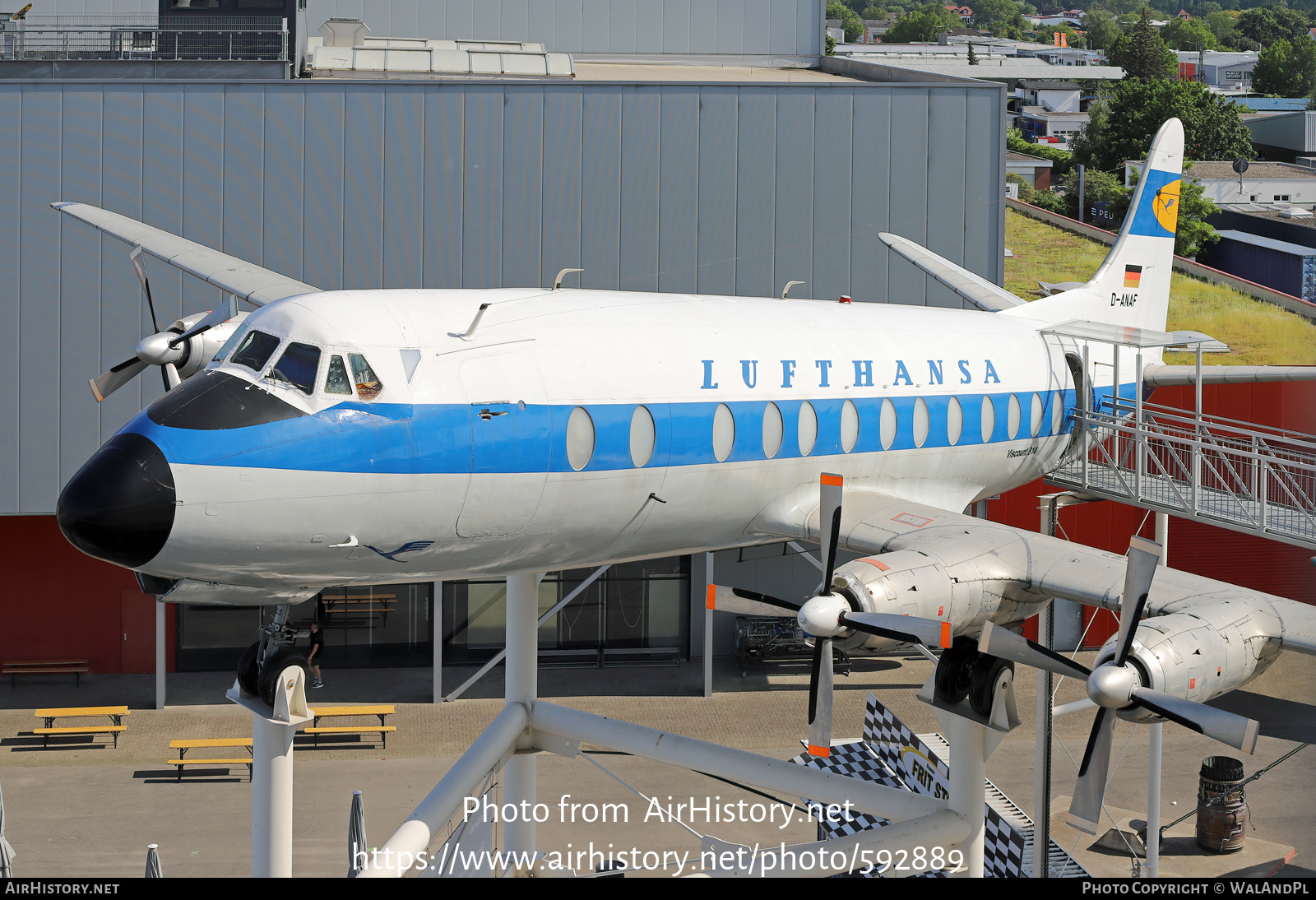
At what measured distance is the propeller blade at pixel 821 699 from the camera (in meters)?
14.3

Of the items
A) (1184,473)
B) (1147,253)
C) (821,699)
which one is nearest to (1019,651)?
(821,699)

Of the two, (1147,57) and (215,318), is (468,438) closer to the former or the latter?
(215,318)

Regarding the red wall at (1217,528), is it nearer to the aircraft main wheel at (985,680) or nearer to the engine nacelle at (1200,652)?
the engine nacelle at (1200,652)

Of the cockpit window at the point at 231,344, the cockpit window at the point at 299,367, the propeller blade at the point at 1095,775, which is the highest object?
the cockpit window at the point at 231,344

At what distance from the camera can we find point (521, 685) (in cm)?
1833

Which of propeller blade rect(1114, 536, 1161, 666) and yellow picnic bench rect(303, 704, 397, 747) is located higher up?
propeller blade rect(1114, 536, 1161, 666)

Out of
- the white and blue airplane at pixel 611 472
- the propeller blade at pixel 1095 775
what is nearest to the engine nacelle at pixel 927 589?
the white and blue airplane at pixel 611 472

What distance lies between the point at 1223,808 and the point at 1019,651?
42.6ft

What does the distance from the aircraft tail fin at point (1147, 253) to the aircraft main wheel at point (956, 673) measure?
453 inches

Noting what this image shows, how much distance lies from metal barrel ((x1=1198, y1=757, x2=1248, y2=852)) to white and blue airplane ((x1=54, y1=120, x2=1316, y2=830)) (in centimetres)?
958

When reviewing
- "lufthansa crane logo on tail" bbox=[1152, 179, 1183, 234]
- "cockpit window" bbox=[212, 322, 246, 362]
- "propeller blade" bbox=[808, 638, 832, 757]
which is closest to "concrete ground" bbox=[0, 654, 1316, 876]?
"propeller blade" bbox=[808, 638, 832, 757]

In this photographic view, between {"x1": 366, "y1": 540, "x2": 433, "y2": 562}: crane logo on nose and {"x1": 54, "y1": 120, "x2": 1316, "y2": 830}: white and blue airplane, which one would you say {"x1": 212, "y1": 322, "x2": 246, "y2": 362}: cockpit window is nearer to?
{"x1": 54, "y1": 120, "x2": 1316, "y2": 830}: white and blue airplane

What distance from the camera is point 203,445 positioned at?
12016 mm

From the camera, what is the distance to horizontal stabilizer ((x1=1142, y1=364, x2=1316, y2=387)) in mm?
21625
